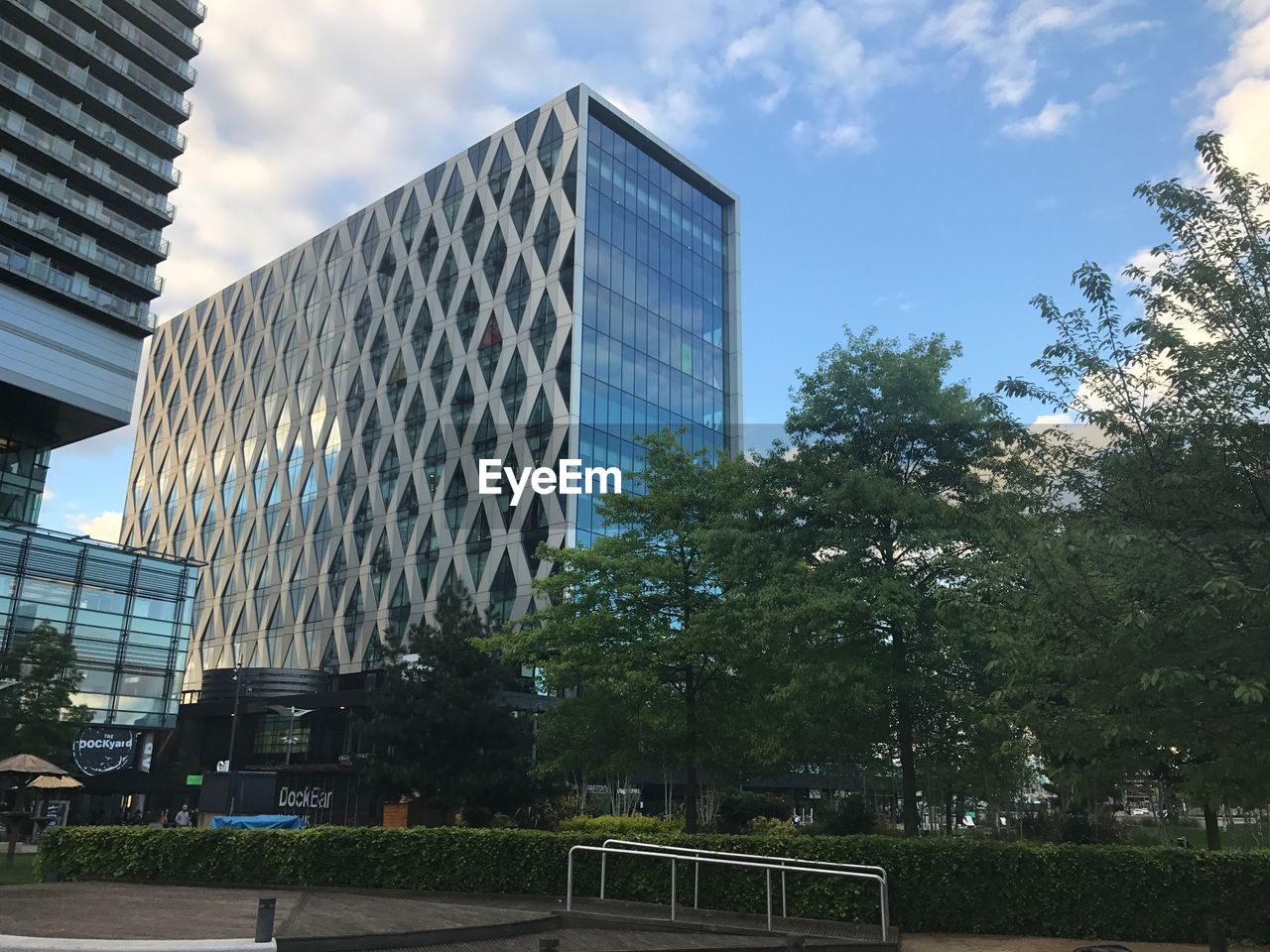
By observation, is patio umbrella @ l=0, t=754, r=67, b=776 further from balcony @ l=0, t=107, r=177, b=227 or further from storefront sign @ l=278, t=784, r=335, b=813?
balcony @ l=0, t=107, r=177, b=227

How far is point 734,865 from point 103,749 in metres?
51.9

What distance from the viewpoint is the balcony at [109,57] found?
59375 mm

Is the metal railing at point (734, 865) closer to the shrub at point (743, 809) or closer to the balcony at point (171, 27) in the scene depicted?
the shrub at point (743, 809)

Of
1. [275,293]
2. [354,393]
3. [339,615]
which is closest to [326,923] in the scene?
[339,615]

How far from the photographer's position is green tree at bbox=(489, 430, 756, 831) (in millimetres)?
23250

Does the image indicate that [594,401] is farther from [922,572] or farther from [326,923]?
[326,923]

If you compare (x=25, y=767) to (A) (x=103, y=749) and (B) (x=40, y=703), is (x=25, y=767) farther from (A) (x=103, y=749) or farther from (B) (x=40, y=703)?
(A) (x=103, y=749)

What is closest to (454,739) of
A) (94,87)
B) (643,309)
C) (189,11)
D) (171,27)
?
(643,309)

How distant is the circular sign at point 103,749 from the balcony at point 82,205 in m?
29.6

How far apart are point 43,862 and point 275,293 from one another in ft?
267

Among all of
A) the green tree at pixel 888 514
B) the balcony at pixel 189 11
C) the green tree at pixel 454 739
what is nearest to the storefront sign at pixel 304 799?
the green tree at pixel 454 739

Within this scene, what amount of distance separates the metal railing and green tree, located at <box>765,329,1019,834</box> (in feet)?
12.9

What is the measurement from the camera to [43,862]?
2047 cm

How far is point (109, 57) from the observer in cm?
6247
